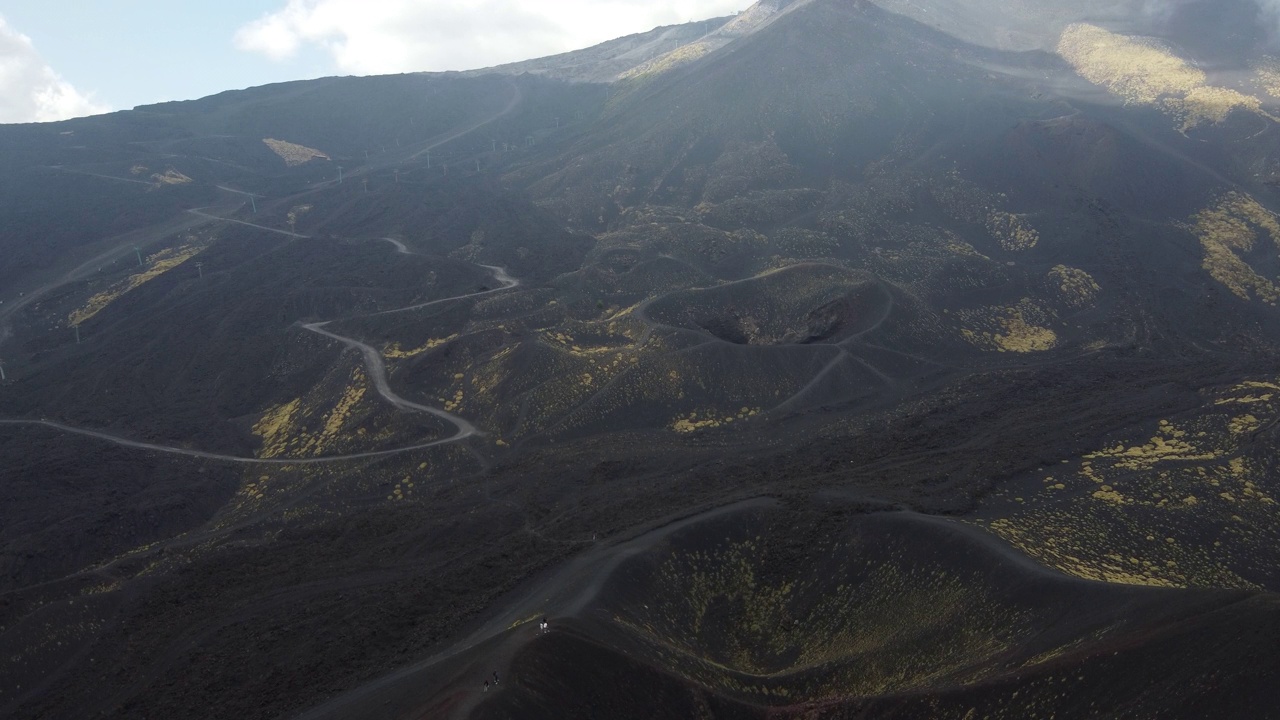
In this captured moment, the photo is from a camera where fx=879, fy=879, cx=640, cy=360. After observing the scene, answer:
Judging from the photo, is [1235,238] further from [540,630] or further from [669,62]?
[669,62]

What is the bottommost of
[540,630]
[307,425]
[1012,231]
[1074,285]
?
[1074,285]

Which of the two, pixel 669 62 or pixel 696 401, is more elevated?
pixel 669 62

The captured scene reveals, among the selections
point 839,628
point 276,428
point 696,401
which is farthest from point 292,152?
point 839,628

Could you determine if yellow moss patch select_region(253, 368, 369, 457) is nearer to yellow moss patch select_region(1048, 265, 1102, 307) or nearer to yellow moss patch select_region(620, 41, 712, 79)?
yellow moss patch select_region(1048, 265, 1102, 307)

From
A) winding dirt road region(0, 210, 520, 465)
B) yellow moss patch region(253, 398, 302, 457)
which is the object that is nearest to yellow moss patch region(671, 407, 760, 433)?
winding dirt road region(0, 210, 520, 465)

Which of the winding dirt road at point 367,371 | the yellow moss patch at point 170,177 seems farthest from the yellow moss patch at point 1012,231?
the yellow moss patch at point 170,177
